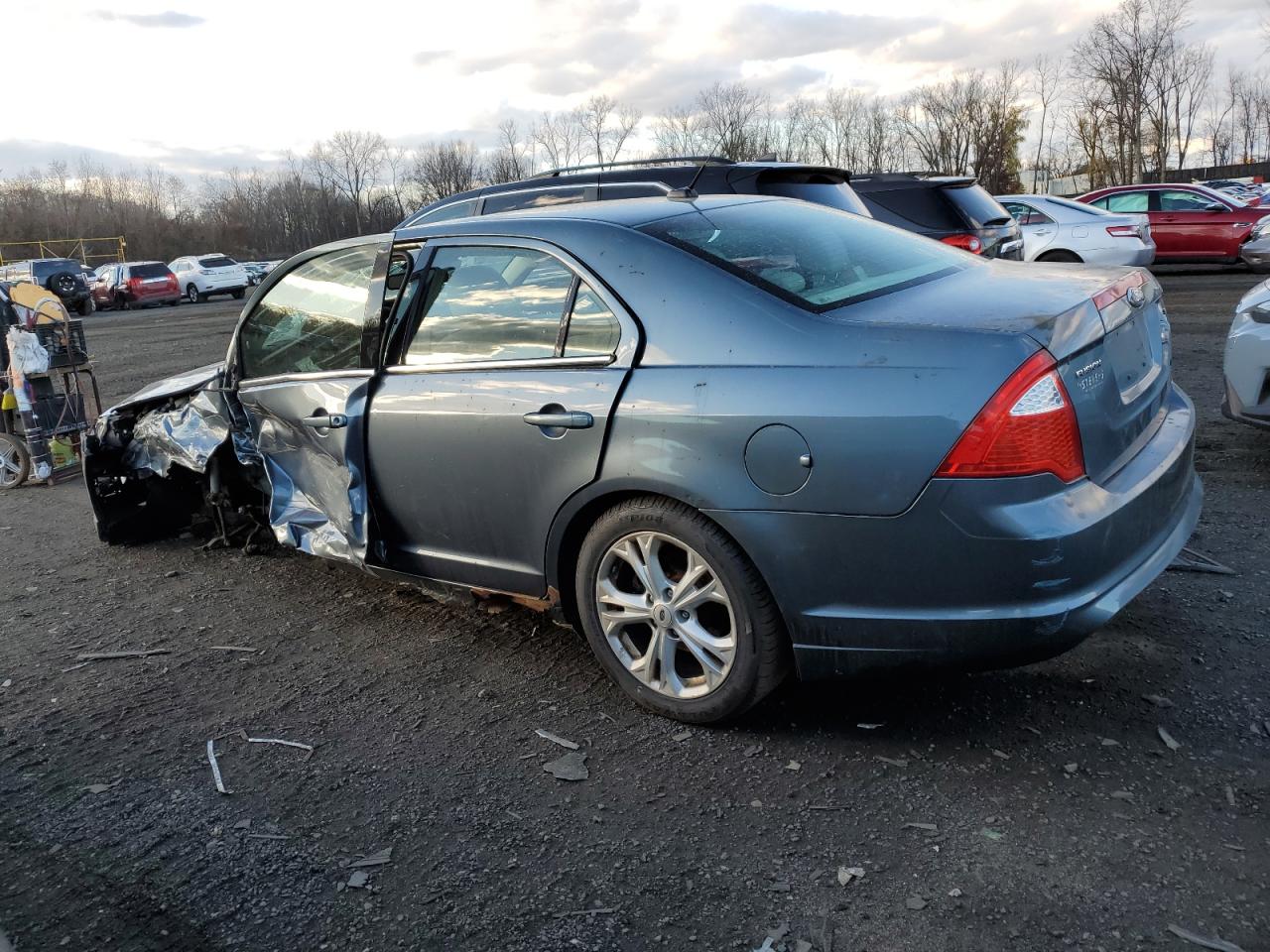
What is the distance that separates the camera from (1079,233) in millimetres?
14539

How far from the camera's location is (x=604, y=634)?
345 centimetres

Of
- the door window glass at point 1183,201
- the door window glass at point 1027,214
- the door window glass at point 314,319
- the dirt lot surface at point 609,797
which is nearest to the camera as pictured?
the dirt lot surface at point 609,797

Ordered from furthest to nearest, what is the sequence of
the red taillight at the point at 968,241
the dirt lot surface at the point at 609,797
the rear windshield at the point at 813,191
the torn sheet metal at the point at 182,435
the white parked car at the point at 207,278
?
the white parked car at the point at 207,278 < the red taillight at the point at 968,241 < the rear windshield at the point at 813,191 < the torn sheet metal at the point at 182,435 < the dirt lot surface at the point at 609,797

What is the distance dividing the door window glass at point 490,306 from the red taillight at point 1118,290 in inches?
65.5

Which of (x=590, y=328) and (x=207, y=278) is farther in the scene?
(x=207, y=278)

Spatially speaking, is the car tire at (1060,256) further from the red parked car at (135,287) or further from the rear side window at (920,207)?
the red parked car at (135,287)

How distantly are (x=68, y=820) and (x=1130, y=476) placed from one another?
328 cm

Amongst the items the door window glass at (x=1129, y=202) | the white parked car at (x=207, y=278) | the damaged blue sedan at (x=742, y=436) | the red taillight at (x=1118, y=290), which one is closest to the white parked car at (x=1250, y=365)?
the damaged blue sedan at (x=742, y=436)

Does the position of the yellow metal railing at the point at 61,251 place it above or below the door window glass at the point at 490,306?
above

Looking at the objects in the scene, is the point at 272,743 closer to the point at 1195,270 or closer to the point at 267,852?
the point at 267,852

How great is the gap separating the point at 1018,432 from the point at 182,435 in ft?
14.1

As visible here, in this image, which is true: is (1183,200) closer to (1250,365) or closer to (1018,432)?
(1250,365)

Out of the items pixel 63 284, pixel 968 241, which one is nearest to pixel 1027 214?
pixel 968 241

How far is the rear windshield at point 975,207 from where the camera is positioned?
10234mm
